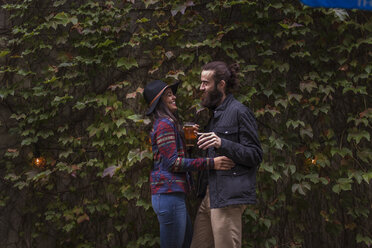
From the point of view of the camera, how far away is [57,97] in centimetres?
333

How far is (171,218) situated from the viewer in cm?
235

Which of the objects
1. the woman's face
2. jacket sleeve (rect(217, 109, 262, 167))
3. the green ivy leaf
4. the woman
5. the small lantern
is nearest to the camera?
jacket sleeve (rect(217, 109, 262, 167))

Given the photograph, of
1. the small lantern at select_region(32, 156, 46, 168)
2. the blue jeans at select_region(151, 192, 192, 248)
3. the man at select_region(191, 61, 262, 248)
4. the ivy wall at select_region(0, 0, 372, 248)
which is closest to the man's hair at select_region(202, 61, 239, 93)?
the man at select_region(191, 61, 262, 248)

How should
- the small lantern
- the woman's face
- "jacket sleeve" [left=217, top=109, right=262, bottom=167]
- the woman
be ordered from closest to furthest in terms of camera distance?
"jacket sleeve" [left=217, top=109, right=262, bottom=167]
the woman
the woman's face
the small lantern

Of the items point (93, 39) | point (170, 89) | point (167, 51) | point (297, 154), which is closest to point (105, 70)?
point (93, 39)

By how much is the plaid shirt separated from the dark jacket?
0.47 ft

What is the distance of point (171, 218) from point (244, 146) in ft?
2.18

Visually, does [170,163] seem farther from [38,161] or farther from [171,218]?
[38,161]

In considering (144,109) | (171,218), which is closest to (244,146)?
(171,218)

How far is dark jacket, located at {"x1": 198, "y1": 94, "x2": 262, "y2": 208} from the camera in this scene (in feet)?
7.35

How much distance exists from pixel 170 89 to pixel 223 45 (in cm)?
91

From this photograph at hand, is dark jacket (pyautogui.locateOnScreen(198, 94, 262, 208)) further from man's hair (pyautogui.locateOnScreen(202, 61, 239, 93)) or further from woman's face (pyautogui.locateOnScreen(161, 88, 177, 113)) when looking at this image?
woman's face (pyautogui.locateOnScreen(161, 88, 177, 113))

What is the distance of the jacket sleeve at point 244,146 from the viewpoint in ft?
7.30

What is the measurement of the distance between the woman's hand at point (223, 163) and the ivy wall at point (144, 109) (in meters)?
0.91
